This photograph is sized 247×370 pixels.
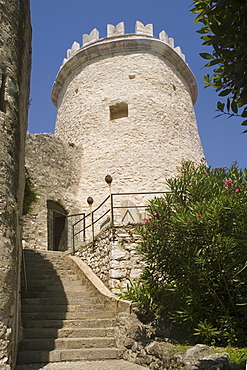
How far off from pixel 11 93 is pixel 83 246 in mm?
5079

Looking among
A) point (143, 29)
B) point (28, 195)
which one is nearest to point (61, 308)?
point (28, 195)

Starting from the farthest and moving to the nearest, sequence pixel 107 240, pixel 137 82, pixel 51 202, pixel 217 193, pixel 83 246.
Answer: pixel 137 82 < pixel 51 202 < pixel 83 246 < pixel 107 240 < pixel 217 193

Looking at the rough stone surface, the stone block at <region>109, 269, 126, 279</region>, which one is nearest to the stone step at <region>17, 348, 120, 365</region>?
the rough stone surface

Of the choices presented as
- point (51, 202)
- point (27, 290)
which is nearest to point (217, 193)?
point (27, 290)

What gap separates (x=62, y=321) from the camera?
6.19 meters

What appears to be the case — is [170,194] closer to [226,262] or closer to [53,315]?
[226,262]

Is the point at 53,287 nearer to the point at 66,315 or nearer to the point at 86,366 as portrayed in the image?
the point at 66,315

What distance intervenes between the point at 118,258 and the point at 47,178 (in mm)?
5565

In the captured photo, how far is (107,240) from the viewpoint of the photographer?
8.12 meters

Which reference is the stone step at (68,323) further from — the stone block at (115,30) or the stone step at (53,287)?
the stone block at (115,30)

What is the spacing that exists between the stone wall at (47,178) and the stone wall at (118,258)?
360cm

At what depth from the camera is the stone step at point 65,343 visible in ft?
18.1

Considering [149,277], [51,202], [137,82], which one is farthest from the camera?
[137,82]

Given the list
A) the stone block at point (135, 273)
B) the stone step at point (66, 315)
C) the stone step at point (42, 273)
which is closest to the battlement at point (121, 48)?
the stone step at point (42, 273)
